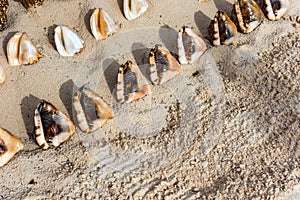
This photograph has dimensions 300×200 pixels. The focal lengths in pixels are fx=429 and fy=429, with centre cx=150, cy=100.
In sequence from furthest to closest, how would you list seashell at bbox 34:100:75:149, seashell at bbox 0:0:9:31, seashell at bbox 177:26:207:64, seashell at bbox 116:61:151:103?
seashell at bbox 0:0:9:31, seashell at bbox 177:26:207:64, seashell at bbox 116:61:151:103, seashell at bbox 34:100:75:149

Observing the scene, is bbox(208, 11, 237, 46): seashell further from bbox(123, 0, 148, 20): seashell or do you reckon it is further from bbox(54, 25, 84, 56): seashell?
bbox(54, 25, 84, 56): seashell

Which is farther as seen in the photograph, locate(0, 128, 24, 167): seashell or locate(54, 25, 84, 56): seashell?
locate(54, 25, 84, 56): seashell

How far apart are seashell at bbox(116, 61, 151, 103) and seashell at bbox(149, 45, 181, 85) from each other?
67 mm

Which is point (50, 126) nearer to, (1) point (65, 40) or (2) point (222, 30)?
(1) point (65, 40)

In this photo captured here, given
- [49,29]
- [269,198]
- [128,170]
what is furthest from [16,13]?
[269,198]

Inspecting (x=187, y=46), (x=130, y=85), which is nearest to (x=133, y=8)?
(x=187, y=46)

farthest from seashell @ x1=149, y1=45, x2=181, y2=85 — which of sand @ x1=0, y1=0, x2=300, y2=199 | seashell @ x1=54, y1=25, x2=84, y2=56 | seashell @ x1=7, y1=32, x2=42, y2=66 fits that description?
seashell @ x1=7, y1=32, x2=42, y2=66

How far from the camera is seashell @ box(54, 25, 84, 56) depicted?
7.41 feet

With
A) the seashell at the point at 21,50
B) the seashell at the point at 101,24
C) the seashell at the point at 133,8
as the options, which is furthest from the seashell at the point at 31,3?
the seashell at the point at 133,8

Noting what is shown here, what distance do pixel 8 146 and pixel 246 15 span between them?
1389 millimetres

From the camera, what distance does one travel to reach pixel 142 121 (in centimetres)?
210

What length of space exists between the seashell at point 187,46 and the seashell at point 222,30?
10 centimetres

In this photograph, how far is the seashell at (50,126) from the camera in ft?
6.59

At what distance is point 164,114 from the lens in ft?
6.93
